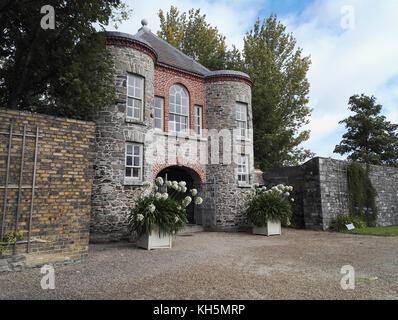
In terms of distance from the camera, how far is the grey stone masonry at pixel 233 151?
41.1 ft

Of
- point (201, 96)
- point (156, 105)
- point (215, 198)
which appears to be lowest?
point (215, 198)

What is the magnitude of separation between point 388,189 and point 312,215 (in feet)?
21.6

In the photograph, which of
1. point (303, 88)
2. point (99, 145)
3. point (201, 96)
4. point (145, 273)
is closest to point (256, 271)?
point (145, 273)

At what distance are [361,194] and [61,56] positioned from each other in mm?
14768

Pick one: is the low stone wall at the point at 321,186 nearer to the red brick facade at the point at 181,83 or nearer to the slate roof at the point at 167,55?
the red brick facade at the point at 181,83

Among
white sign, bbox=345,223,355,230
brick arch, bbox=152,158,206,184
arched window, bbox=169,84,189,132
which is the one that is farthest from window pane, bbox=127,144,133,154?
white sign, bbox=345,223,355,230

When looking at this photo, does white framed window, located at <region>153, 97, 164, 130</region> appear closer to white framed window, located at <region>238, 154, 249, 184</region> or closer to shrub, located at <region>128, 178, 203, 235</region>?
white framed window, located at <region>238, 154, 249, 184</region>

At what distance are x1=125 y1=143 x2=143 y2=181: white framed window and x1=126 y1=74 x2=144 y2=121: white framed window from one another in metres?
1.08

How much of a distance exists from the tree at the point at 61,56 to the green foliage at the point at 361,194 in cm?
1217

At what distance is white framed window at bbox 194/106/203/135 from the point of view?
13.1 meters

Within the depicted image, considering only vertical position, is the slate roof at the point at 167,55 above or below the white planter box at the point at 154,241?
above

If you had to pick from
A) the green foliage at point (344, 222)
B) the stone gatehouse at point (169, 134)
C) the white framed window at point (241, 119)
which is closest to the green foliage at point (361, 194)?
the green foliage at point (344, 222)
